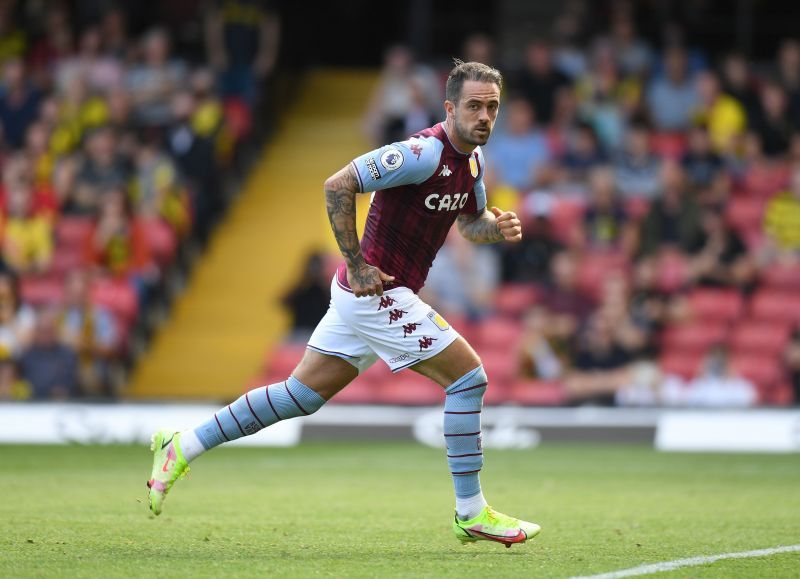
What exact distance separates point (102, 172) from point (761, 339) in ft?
25.9

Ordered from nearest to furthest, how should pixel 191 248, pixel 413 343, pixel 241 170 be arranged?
pixel 413 343 → pixel 191 248 → pixel 241 170

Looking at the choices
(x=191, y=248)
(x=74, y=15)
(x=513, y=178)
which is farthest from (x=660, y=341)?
(x=74, y=15)

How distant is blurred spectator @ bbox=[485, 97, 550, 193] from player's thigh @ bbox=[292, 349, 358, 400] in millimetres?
9908

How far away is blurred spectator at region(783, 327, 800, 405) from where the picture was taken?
47.9 feet

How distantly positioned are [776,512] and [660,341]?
6839 millimetres

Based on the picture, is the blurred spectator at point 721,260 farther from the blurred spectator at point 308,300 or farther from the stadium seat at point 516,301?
the blurred spectator at point 308,300

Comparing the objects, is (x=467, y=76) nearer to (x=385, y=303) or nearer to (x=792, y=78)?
(x=385, y=303)

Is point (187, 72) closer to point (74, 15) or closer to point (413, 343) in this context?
point (74, 15)

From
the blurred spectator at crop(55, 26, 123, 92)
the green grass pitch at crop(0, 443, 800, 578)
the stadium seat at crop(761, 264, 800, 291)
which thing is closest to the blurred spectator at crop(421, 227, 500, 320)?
the green grass pitch at crop(0, 443, 800, 578)

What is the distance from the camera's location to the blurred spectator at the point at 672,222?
15922 millimetres

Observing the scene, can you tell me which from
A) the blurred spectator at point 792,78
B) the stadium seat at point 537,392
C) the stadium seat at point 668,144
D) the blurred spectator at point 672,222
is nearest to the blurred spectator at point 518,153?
the stadium seat at point 668,144

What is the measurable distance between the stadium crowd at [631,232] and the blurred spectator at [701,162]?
0.02 metres

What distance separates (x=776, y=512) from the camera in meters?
8.52

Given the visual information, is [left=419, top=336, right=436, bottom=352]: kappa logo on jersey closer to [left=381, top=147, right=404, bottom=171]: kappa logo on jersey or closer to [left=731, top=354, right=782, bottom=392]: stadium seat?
[left=381, top=147, right=404, bottom=171]: kappa logo on jersey
